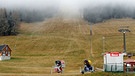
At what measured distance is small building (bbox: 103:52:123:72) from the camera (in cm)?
4072

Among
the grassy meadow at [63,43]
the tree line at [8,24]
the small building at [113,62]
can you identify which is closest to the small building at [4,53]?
the grassy meadow at [63,43]

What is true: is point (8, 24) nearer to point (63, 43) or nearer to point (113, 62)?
point (63, 43)

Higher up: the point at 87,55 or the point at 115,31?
the point at 115,31

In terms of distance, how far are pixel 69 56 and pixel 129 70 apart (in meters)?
62.9

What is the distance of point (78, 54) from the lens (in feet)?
355

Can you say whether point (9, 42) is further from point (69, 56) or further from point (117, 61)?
point (117, 61)

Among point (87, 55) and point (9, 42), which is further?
point (9, 42)

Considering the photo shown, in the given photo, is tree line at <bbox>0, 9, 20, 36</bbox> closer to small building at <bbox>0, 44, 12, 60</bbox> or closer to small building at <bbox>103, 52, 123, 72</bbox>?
small building at <bbox>0, 44, 12, 60</bbox>

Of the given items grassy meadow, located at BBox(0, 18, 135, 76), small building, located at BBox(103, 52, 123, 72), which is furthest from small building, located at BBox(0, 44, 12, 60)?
small building, located at BBox(103, 52, 123, 72)

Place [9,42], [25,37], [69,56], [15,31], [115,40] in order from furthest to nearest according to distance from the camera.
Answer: [15,31], [25,37], [9,42], [115,40], [69,56]

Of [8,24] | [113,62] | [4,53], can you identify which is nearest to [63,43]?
[4,53]

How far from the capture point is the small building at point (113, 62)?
4072 centimetres

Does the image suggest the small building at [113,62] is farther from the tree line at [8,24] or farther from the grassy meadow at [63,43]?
the tree line at [8,24]

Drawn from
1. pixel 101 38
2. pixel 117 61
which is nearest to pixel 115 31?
pixel 101 38
